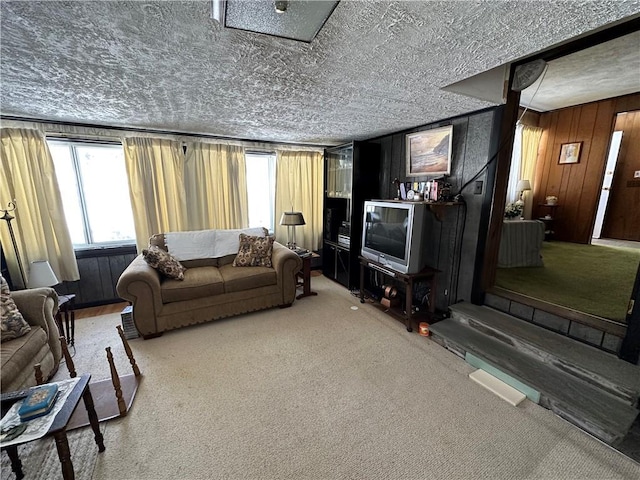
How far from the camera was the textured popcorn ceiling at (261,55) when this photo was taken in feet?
3.51

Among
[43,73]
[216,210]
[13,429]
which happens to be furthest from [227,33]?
[216,210]

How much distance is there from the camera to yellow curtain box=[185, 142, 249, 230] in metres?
3.67

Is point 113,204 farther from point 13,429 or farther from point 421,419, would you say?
point 421,419

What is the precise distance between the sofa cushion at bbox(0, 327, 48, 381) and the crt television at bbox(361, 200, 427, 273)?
9.85 ft

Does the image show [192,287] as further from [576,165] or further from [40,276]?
[576,165]

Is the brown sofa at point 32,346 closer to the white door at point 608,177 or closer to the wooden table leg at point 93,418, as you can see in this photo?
the wooden table leg at point 93,418

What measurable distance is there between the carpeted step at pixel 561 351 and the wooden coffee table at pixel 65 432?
2.84m

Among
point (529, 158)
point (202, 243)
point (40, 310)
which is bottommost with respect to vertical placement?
point (40, 310)

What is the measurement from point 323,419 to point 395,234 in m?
1.89

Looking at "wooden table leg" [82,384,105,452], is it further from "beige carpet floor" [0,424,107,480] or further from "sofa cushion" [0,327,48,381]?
"sofa cushion" [0,327,48,381]

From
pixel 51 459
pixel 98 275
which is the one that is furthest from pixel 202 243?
pixel 51 459

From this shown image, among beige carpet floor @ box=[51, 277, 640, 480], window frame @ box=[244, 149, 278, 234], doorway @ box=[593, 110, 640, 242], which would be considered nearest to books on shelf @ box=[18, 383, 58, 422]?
beige carpet floor @ box=[51, 277, 640, 480]

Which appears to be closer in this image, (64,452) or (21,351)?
(64,452)

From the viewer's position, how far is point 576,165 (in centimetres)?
457
